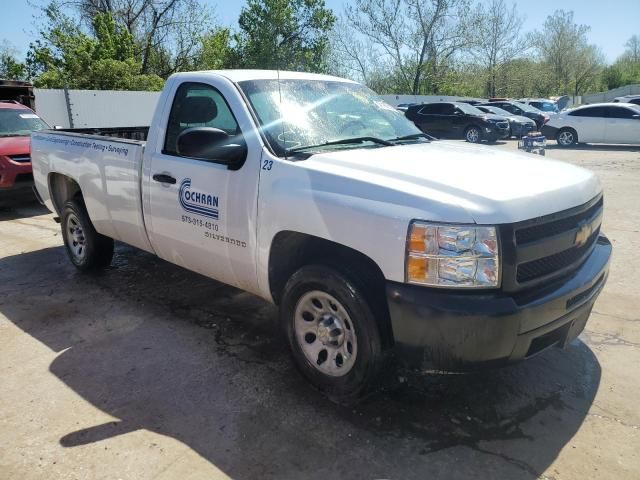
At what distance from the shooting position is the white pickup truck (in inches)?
102

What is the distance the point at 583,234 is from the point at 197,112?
280cm

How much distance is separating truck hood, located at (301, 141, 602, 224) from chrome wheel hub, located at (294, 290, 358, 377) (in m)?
0.71

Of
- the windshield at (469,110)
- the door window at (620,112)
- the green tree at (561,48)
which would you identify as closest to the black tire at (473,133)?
the windshield at (469,110)

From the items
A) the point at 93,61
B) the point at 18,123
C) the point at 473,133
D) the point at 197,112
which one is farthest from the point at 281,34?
the point at 197,112

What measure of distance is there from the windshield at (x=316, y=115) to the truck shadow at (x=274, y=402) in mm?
1561

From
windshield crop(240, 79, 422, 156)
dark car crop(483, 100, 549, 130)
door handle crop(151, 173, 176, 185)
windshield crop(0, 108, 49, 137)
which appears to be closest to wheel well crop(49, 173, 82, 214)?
door handle crop(151, 173, 176, 185)

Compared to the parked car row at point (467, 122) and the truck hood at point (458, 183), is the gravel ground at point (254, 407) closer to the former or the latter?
the truck hood at point (458, 183)

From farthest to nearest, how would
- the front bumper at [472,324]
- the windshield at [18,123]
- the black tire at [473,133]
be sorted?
the black tire at [473,133] < the windshield at [18,123] < the front bumper at [472,324]

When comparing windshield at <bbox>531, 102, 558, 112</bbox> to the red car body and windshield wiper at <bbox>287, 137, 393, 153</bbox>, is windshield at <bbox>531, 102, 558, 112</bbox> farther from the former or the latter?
windshield wiper at <bbox>287, 137, 393, 153</bbox>

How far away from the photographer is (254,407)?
3178 millimetres

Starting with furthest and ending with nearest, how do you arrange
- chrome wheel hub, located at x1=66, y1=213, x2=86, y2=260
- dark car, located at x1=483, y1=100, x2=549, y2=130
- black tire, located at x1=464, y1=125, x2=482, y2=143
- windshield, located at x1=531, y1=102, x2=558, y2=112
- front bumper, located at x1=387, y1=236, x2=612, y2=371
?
windshield, located at x1=531, y1=102, x2=558, y2=112 < dark car, located at x1=483, y1=100, x2=549, y2=130 < black tire, located at x1=464, y1=125, x2=482, y2=143 < chrome wheel hub, located at x1=66, y1=213, x2=86, y2=260 < front bumper, located at x1=387, y1=236, x2=612, y2=371

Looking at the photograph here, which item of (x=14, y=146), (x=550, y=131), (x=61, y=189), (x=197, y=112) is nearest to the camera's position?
(x=197, y=112)

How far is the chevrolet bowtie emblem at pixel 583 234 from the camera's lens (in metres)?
3.01

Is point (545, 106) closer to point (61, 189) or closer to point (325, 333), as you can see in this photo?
point (61, 189)
